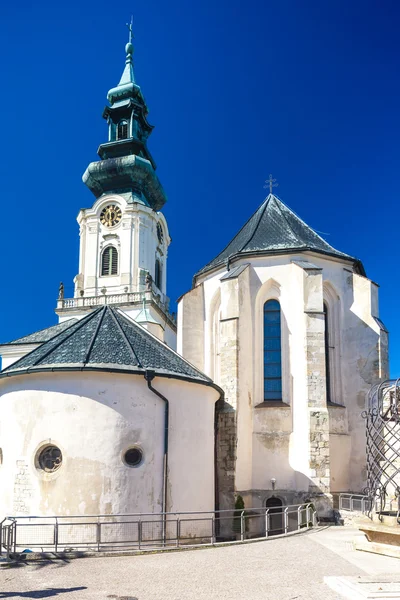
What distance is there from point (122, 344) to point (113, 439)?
3.19 m

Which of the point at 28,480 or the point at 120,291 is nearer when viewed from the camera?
the point at 28,480

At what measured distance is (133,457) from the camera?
16.1 meters

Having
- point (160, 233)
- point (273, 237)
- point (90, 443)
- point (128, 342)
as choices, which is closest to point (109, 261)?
point (160, 233)

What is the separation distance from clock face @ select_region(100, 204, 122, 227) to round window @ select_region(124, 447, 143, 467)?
30.8 m

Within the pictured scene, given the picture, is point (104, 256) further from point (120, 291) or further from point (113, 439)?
point (113, 439)

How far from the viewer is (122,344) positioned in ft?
58.7

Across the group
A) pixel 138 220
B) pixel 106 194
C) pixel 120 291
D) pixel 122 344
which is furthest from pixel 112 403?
pixel 106 194

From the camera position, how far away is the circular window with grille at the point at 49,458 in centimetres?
1572

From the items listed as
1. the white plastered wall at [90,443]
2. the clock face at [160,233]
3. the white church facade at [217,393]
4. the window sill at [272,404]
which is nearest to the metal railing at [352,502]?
the white church facade at [217,393]

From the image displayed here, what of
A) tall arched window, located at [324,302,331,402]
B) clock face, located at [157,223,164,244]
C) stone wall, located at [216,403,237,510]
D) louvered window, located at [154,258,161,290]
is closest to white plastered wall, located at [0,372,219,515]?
stone wall, located at [216,403,237,510]

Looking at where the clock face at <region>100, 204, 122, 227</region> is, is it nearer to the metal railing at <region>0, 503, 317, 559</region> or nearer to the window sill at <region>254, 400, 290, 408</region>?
the window sill at <region>254, 400, 290, 408</region>

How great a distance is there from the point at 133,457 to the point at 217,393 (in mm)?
4986

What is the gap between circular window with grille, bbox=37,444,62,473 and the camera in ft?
51.6

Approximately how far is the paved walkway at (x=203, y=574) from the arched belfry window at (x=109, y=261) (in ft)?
106
